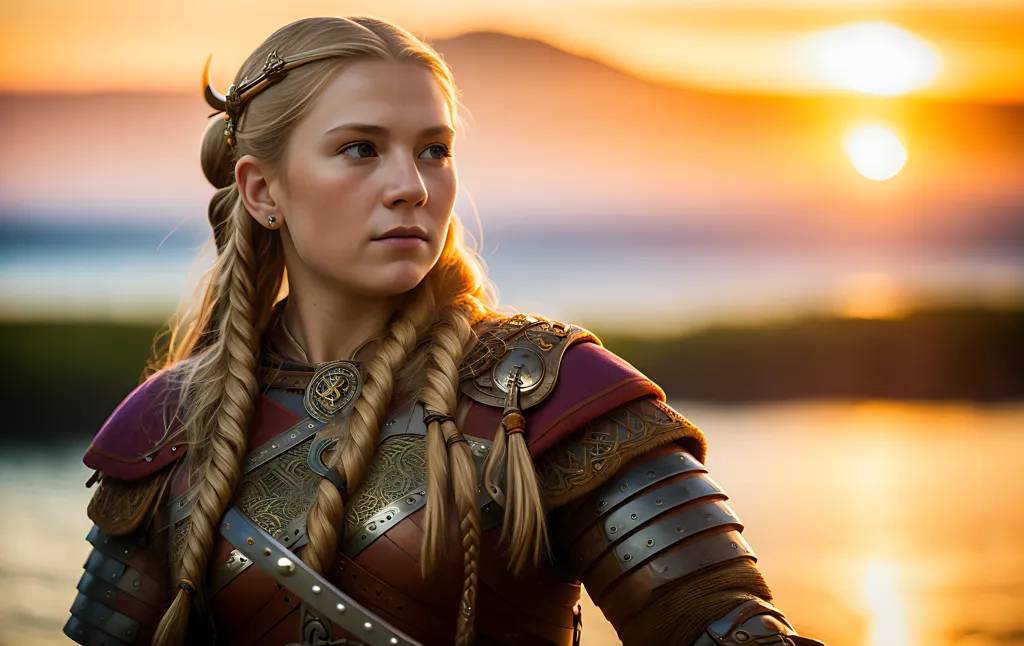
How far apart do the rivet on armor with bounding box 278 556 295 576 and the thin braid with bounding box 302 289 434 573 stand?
0.03 meters

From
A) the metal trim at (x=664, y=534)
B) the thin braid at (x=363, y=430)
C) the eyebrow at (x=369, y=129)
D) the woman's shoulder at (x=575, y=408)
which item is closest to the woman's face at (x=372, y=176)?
the eyebrow at (x=369, y=129)

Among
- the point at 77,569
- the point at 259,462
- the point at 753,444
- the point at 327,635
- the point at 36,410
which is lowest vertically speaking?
the point at 327,635

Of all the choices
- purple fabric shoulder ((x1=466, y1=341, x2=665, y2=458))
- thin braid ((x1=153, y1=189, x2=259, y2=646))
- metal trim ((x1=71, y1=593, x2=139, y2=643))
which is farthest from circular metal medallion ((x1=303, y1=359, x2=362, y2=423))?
metal trim ((x1=71, y1=593, x2=139, y2=643))

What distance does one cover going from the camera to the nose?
1700 millimetres

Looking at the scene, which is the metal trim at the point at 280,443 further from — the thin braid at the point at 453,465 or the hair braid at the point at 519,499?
the hair braid at the point at 519,499

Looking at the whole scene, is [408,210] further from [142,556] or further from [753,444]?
[753,444]

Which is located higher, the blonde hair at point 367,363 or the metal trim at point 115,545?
the blonde hair at point 367,363

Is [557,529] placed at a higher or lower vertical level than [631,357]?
lower

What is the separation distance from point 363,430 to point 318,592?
0.89ft

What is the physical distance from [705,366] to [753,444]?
0.70 meters

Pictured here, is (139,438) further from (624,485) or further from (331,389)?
(624,485)

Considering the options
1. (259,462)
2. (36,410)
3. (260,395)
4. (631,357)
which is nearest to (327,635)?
(259,462)

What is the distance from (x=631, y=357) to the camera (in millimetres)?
6707

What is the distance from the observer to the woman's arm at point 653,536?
1.50m
